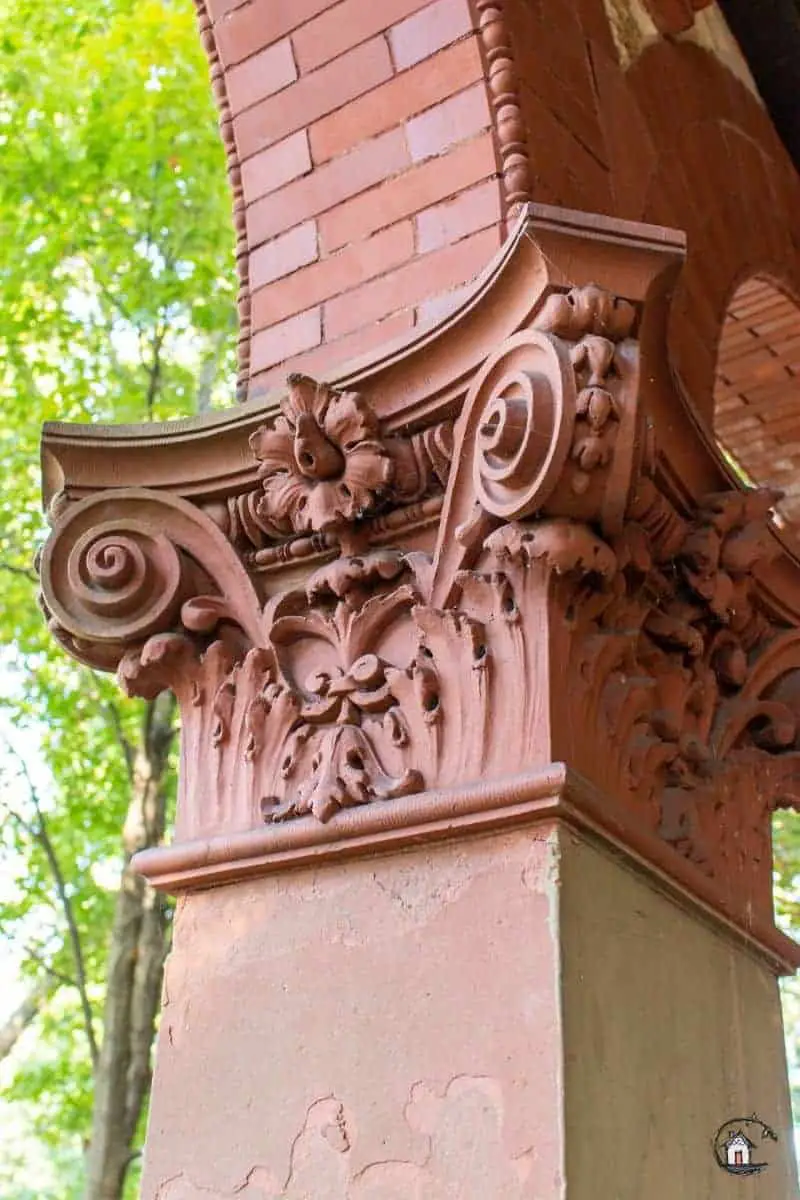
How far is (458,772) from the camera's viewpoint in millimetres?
1706

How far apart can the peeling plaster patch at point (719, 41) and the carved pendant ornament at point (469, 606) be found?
1.45 m

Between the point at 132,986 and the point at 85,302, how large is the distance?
3.52 m

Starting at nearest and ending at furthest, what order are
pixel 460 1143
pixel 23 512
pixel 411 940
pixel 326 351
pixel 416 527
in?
pixel 460 1143
pixel 411 940
pixel 416 527
pixel 326 351
pixel 23 512

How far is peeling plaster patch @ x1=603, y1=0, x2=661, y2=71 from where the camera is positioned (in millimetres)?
2473

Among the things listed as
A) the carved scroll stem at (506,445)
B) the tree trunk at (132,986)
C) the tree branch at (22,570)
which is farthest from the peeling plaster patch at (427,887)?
the tree branch at (22,570)

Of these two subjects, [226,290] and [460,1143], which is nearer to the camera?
[460,1143]

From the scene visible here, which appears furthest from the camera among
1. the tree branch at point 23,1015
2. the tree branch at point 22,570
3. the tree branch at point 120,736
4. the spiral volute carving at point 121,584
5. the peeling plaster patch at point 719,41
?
the tree branch at point 23,1015

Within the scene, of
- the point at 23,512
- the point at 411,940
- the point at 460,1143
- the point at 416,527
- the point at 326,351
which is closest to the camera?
the point at 460,1143

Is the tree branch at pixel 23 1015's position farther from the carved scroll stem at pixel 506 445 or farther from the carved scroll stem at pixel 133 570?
the carved scroll stem at pixel 506 445

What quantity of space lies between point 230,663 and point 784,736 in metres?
0.93

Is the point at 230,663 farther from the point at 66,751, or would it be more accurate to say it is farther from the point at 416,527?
the point at 66,751

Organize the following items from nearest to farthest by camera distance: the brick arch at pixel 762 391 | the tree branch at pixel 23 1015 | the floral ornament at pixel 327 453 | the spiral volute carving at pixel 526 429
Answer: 1. the spiral volute carving at pixel 526 429
2. the floral ornament at pixel 327 453
3. the brick arch at pixel 762 391
4. the tree branch at pixel 23 1015

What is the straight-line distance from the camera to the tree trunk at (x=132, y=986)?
4945 mm

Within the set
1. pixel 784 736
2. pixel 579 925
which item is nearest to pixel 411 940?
pixel 579 925
